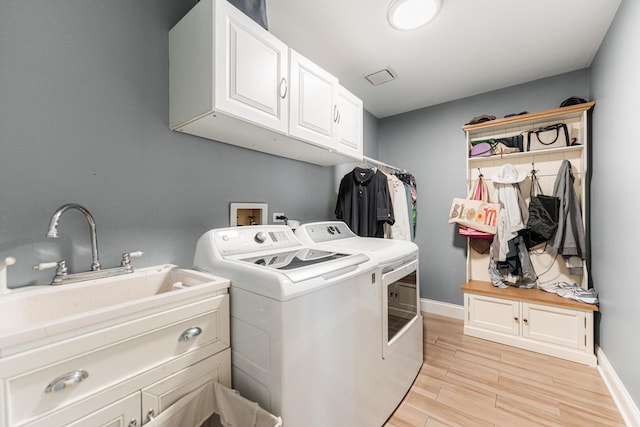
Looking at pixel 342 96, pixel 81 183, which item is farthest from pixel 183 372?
pixel 342 96

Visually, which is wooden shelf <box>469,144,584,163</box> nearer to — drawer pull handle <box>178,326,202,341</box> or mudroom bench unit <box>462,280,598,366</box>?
mudroom bench unit <box>462,280,598,366</box>

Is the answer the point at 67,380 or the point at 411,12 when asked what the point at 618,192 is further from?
the point at 67,380

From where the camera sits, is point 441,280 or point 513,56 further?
point 441,280

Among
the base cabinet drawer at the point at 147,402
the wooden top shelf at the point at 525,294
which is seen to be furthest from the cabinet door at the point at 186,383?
the wooden top shelf at the point at 525,294

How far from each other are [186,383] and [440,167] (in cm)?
307

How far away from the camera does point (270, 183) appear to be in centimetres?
201

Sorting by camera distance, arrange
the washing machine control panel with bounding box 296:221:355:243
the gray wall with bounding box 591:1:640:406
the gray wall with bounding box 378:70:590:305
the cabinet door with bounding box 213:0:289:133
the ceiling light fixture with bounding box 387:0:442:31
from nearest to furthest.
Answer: the cabinet door with bounding box 213:0:289:133 → the gray wall with bounding box 591:1:640:406 → the ceiling light fixture with bounding box 387:0:442:31 → the washing machine control panel with bounding box 296:221:355:243 → the gray wall with bounding box 378:70:590:305

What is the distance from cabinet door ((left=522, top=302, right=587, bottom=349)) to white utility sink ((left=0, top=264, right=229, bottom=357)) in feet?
8.51

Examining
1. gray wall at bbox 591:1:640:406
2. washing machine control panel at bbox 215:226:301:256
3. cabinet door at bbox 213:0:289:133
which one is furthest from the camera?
gray wall at bbox 591:1:640:406

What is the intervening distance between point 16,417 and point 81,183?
0.87 metres

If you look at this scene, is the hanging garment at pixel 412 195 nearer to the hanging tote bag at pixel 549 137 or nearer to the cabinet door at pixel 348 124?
the cabinet door at pixel 348 124

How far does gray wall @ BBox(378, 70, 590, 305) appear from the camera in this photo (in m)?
2.85

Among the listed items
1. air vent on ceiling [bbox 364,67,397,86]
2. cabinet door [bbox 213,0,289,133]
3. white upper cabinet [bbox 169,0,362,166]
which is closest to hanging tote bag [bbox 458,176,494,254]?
air vent on ceiling [bbox 364,67,397,86]

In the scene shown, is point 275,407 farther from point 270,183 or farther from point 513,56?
point 513,56
